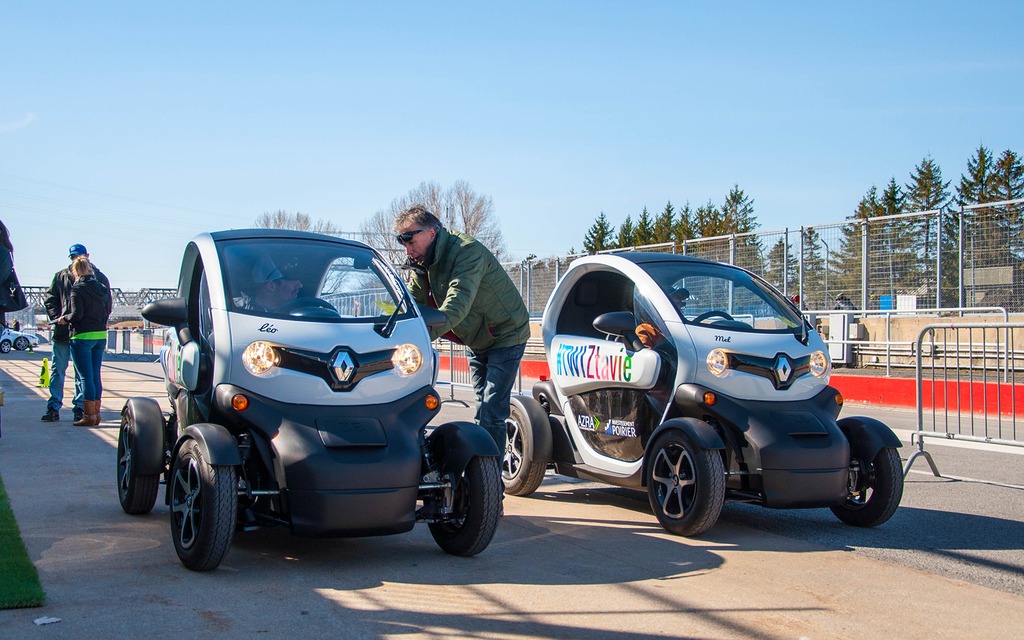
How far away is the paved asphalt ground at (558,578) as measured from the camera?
4.03 m

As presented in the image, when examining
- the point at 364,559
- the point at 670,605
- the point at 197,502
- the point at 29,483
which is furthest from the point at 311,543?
the point at 29,483

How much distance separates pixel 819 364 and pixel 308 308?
10.1ft

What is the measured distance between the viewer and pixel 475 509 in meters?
5.05

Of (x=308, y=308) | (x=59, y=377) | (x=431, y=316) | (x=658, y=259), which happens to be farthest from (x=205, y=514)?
(x=59, y=377)

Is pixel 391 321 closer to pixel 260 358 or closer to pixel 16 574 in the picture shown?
pixel 260 358

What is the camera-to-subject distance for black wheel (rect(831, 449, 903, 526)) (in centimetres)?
601

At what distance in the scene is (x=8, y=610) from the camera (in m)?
4.07

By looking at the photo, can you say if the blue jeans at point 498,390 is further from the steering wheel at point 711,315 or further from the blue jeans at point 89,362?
the blue jeans at point 89,362

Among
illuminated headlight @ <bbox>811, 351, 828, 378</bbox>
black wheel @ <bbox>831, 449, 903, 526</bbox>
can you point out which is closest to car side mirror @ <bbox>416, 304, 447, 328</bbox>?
illuminated headlight @ <bbox>811, 351, 828, 378</bbox>

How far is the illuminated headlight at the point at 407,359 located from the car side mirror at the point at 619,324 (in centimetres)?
141

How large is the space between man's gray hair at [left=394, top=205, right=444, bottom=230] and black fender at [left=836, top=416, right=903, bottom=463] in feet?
9.05

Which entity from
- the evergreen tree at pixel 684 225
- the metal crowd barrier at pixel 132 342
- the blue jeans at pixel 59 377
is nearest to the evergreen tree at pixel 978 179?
the evergreen tree at pixel 684 225

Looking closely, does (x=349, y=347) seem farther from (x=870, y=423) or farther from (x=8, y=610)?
(x=870, y=423)

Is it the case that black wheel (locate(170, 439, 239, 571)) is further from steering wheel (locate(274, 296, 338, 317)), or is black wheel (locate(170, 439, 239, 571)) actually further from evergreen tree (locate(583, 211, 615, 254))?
evergreen tree (locate(583, 211, 615, 254))
